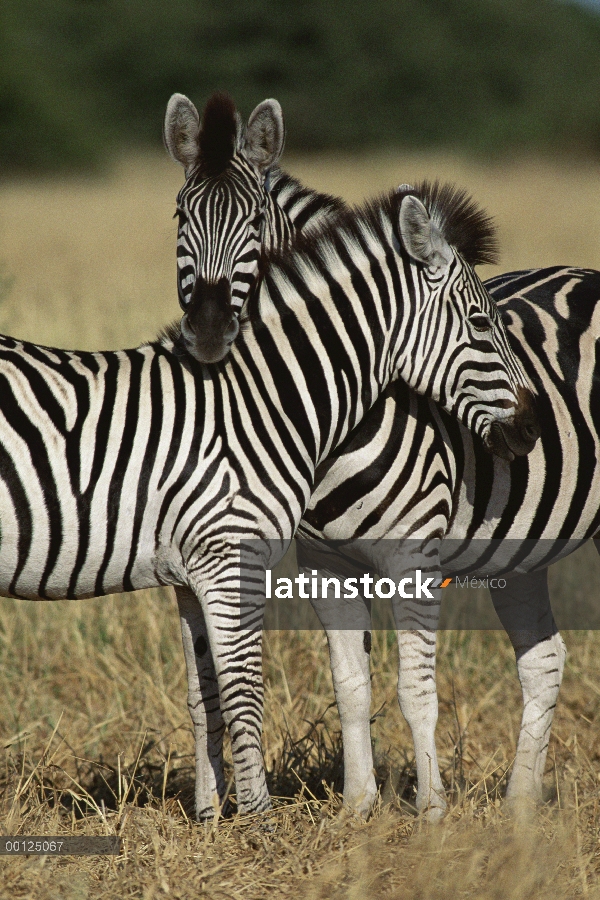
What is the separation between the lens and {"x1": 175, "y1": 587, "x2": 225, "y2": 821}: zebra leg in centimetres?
400

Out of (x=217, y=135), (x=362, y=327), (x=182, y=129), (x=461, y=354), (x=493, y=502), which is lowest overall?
(x=493, y=502)

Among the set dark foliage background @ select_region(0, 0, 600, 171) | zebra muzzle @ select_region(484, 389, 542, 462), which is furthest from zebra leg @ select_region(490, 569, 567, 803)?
dark foliage background @ select_region(0, 0, 600, 171)

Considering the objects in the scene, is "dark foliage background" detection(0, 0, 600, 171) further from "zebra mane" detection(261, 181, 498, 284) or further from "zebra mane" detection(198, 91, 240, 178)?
"zebra mane" detection(261, 181, 498, 284)

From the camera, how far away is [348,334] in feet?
12.5

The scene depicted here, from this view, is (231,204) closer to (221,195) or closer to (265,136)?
(221,195)

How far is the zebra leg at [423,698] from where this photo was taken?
388 centimetres

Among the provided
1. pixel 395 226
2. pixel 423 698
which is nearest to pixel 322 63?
pixel 395 226

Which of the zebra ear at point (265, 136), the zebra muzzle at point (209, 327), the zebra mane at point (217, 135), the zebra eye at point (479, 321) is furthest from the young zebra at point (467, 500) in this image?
the zebra mane at point (217, 135)

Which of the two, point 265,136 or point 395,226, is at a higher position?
point 265,136

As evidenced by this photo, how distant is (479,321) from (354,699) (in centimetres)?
165

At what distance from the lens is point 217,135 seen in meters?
4.71

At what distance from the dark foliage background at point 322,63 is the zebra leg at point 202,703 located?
34325 millimetres

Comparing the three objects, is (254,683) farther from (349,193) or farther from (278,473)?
(349,193)

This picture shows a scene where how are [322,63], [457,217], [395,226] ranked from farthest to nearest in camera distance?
1. [322,63]
2. [457,217]
3. [395,226]
